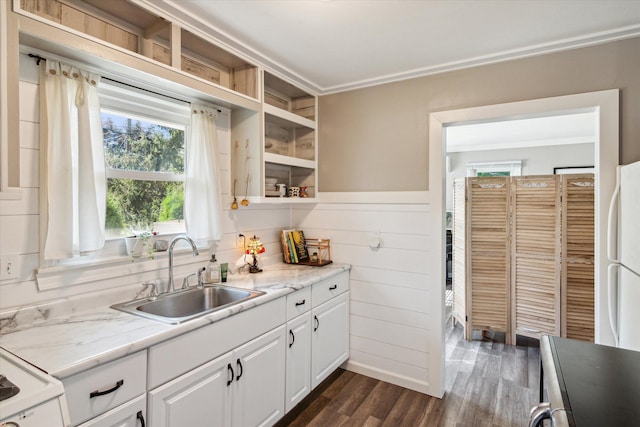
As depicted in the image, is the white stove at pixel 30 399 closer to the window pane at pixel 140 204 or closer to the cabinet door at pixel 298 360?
the window pane at pixel 140 204

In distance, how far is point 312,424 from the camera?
2.24m

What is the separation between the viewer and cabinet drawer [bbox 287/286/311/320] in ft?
7.16

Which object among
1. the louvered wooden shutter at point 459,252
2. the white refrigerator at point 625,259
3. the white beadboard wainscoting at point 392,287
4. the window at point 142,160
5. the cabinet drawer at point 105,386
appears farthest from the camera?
the louvered wooden shutter at point 459,252

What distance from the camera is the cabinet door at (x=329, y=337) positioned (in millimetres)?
2457

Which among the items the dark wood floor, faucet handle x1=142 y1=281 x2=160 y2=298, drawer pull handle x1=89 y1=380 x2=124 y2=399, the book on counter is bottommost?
the dark wood floor

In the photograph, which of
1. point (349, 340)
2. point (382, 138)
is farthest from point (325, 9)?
point (349, 340)

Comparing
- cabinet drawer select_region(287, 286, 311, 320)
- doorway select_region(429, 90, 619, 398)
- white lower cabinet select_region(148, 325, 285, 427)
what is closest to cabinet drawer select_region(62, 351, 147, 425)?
white lower cabinet select_region(148, 325, 285, 427)

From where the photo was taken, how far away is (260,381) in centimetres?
193

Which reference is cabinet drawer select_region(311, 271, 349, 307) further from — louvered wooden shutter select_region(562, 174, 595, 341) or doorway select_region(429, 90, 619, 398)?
louvered wooden shutter select_region(562, 174, 595, 341)

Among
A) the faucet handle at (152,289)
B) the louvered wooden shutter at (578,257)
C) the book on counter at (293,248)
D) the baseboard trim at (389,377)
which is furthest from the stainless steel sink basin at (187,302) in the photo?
the louvered wooden shutter at (578,257)

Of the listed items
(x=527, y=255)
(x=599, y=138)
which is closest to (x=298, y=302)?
(x=599, y=138)

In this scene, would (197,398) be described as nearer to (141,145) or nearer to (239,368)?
(239,368)

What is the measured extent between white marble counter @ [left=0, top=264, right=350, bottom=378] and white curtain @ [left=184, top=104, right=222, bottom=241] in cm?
55

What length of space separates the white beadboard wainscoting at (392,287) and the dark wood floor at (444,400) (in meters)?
0.15
